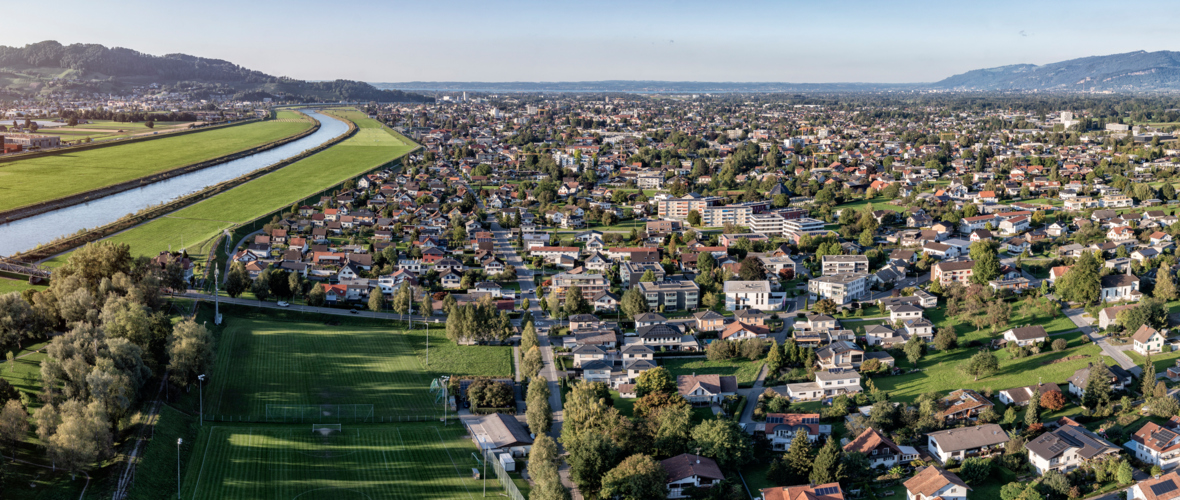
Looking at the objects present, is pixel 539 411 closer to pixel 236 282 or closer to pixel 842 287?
pixel 842 287

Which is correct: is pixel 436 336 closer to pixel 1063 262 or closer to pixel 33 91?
pixel 1063 262

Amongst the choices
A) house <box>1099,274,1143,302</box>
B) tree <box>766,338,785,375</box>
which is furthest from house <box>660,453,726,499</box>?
house <box>1099,274,1143,302</box>

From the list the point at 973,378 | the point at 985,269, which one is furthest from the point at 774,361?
the point at 985,269

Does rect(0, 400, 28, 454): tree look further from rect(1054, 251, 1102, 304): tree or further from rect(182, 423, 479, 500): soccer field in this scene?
rect(1054, 251, 1102, 304): tree

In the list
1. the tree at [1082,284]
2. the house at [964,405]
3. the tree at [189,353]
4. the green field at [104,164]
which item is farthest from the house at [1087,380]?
the green field at [104,164]

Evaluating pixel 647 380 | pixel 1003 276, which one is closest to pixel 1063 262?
pixel 1003 276

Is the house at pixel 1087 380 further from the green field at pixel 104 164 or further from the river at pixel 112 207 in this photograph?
the green field at pixel 104 164

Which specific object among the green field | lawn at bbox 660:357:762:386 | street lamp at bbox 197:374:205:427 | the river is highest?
the green field
